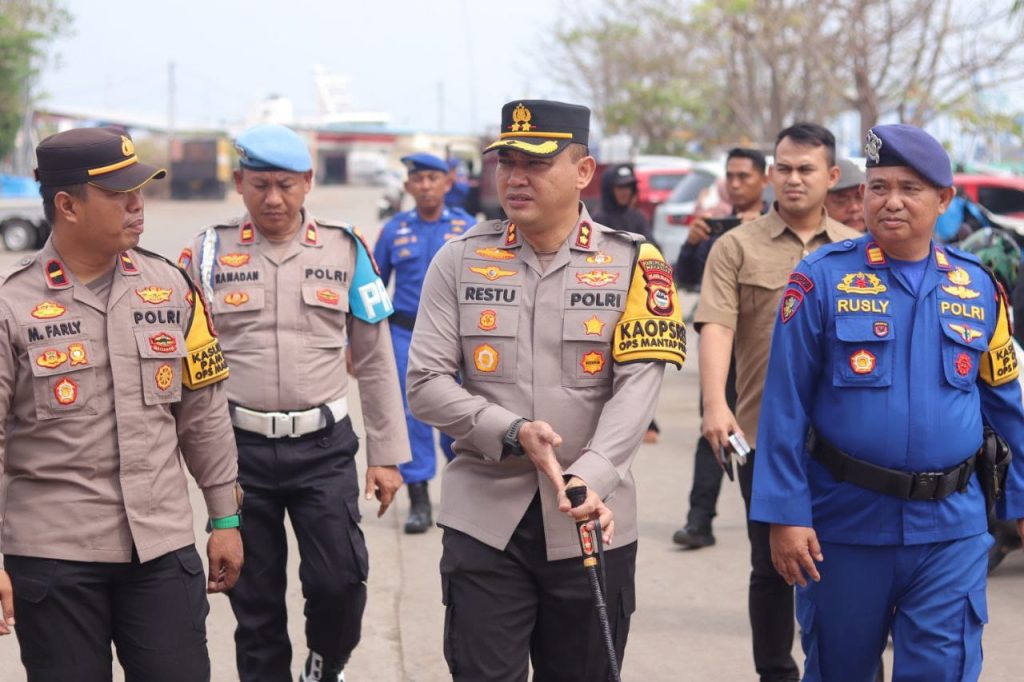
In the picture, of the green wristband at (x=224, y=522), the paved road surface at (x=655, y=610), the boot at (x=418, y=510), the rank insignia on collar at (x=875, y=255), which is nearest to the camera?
the rank insignia on collar at (x=875, y=255)

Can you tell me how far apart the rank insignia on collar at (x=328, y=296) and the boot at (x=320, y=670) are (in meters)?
1.24

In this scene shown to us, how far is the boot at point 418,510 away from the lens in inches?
317

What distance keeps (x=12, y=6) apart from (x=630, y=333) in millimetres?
47130

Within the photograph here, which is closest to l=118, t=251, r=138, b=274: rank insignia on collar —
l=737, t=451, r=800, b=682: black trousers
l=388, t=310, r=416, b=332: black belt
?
l=737, t=451, r=800, b=682: black trousers

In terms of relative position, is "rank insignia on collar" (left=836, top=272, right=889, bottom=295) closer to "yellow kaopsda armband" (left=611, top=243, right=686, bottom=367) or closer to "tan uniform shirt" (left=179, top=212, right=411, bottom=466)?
"yellow kaopsda armband" (left=611, top=243, right=686, bottom=367)

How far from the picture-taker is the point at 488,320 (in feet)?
12.7

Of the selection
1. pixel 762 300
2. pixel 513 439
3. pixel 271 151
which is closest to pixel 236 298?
pixel 271 151

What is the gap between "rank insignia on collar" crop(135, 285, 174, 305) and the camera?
384 centimetres

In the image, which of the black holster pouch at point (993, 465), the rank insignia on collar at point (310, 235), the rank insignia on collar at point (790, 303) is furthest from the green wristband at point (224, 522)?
the black holster pouch at point (993, 465)

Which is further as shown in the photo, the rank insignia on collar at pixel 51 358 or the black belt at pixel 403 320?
the black belt at pixel 403 320

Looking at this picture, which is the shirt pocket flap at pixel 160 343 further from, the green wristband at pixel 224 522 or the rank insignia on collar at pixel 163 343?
the green wristband at pixel 224 522

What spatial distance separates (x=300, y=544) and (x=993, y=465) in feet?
7.70

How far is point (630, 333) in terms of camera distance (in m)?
3.82

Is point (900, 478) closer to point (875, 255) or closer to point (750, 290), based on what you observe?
point (875, 255)
